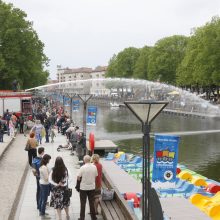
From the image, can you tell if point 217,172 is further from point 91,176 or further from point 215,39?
point 215,39

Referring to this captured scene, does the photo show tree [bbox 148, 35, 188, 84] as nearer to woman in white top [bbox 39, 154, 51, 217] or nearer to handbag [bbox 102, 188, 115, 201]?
handbag [bbox 102, 188, 115, 201]

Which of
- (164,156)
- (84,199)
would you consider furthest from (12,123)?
(84,199)

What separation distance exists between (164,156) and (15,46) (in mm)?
52255

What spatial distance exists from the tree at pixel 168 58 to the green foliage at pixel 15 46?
136 feet

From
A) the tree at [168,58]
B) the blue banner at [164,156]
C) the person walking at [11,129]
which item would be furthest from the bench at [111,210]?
the tree at [168,58]

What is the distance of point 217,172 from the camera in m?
25.7

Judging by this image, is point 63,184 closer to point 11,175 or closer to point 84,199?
point 84,199

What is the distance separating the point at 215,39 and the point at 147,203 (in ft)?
208

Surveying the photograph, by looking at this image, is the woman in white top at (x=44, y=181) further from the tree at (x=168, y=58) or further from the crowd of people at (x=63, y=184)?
the tree at (x=168, y=58)

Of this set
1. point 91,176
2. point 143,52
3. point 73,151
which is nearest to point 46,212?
point 91,176

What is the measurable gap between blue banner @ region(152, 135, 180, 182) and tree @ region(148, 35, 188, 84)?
87955 mm

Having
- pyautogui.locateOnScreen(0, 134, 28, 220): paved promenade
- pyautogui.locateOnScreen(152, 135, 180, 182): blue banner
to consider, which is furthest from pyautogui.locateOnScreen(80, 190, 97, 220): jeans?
pyautogui.locateOnScreen(152, 135, 180, 182): blue banner

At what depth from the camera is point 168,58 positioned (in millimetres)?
104000

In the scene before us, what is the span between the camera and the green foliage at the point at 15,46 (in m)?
65.0
